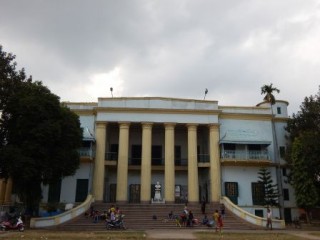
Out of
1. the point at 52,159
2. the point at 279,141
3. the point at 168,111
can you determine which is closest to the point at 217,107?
the point at 168,111

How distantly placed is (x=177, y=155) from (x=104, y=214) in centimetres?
1266

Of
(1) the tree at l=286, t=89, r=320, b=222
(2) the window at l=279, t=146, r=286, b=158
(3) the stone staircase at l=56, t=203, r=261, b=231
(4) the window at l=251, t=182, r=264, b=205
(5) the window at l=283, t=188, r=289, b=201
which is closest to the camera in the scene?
(3) the stone staircase at l=56, t=203, r=261, b=231

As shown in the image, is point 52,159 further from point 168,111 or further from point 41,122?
point 168,111

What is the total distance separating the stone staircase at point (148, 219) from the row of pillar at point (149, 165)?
1.45 meters

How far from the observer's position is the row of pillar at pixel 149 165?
32.1 m

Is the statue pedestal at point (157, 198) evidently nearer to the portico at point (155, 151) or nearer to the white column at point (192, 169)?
the portico at point (155, 151)

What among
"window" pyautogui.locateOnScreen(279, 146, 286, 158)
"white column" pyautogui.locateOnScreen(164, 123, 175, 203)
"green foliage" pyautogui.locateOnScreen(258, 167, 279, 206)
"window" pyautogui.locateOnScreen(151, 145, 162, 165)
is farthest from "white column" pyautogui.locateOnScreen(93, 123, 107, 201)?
"window" pyautogui.locateOnScreen(279, 146, 286, 158)

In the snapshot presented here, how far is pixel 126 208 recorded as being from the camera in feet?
97.8

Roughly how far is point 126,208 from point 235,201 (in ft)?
35.5

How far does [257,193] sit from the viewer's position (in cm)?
3400

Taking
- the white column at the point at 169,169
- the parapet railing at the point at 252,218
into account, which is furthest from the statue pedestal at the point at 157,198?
the parapet railing at the point at 252,218

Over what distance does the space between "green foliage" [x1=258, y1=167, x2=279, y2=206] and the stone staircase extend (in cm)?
437

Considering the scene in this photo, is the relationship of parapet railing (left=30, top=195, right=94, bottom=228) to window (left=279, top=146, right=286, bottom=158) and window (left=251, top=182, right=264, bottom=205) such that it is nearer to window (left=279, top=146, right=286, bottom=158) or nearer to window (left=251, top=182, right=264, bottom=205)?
window (left=251, top=182, right=264, bottom=205)

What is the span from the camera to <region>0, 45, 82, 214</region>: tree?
24.1 meters
